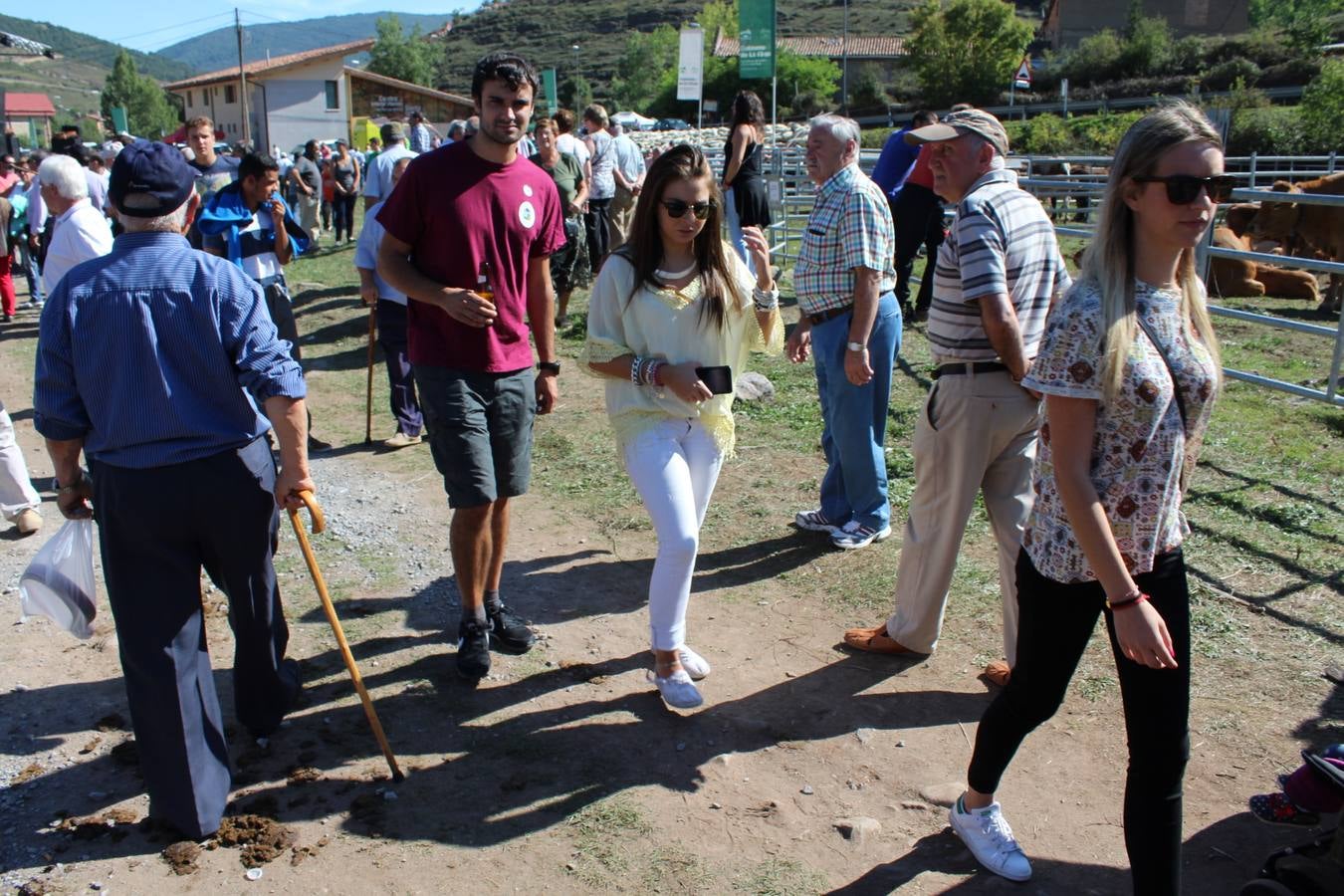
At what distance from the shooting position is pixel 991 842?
294 centimetres

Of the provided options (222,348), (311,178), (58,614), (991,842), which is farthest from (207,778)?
(311,178)

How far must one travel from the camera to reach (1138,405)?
7.52 feet

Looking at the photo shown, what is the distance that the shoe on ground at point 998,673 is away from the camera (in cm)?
392

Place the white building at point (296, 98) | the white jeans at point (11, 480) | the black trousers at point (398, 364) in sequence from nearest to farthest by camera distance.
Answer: the white jeans at point (11, 480), the black trousers at point (398, 364), the white building at point (296, 98)

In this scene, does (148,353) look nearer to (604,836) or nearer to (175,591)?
(175,591)

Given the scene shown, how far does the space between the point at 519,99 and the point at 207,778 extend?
97.1 inches

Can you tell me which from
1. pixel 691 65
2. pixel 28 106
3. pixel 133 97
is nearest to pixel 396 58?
pixel 133 97

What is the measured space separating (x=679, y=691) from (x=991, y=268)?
5.84 ft

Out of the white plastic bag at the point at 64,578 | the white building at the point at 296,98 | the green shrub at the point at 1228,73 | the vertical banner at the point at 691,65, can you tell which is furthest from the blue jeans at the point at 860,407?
the white building at the point at 296,98

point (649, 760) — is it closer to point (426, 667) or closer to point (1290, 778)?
point (426, 667)

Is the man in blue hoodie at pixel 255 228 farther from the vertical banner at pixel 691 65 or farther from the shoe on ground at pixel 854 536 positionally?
the vertical banner at pixel 691 65

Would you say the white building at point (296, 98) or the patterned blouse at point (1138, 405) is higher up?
the white building at point (296, 98)

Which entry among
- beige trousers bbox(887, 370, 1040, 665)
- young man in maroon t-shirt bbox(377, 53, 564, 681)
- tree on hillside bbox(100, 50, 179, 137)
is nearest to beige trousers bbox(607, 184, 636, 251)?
young man in maroon t-shirt bbox(377, 53, 564, 681)

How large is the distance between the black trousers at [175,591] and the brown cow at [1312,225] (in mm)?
11306
